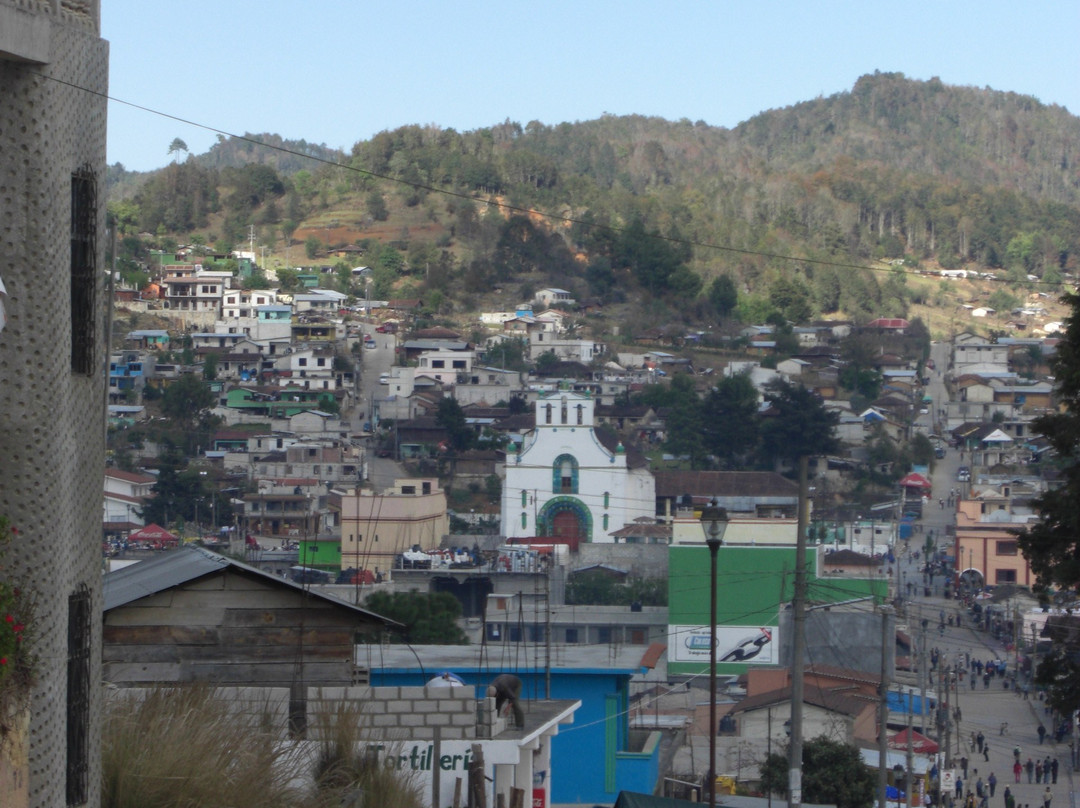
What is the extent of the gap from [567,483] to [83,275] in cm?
2790

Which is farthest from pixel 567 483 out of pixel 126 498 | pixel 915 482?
pixel 915 482

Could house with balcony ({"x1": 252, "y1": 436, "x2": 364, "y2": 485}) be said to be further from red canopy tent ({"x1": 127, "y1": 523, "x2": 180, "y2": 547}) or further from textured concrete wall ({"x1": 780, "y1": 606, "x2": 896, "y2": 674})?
textured concrete wall ({"x1": 780, "y1": 606, "x2": 896, "y2": 674})

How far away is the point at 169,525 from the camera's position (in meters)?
32.6

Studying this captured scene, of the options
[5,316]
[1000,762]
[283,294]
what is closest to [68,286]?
[5,316]

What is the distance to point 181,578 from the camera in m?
5.80

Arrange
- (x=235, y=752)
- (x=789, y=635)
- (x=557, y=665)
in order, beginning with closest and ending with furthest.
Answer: (x=235, y=752) → (x=557, y=665) → (x=789, y=635)

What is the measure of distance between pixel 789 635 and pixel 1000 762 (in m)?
5.07

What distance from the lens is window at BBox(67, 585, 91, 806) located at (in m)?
3.21

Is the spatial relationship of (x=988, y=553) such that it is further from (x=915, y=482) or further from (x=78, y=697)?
(x=78, y=697)

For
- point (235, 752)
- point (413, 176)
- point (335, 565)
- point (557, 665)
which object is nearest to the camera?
point (235, 752)

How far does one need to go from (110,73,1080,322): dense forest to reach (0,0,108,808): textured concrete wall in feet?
138

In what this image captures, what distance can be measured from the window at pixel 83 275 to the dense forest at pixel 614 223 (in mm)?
41828

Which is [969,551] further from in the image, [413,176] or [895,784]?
[413,176]

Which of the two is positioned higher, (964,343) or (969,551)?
(964,343)
